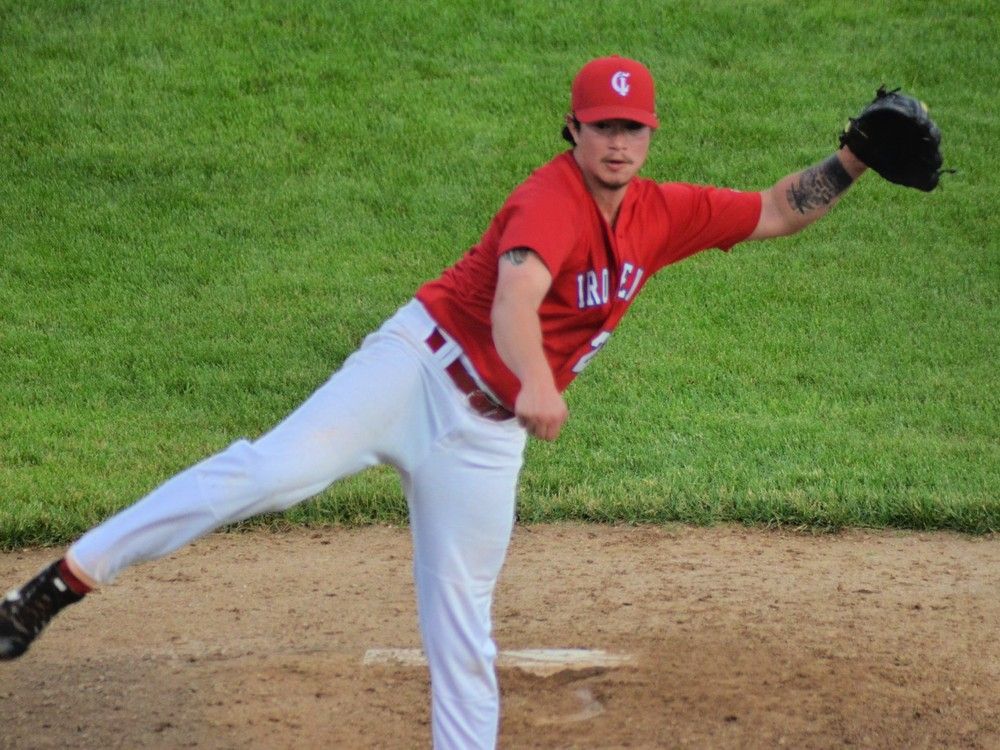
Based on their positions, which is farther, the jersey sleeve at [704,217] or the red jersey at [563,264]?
the jersey sleeve at [704,217]

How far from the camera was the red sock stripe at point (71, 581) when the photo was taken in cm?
394

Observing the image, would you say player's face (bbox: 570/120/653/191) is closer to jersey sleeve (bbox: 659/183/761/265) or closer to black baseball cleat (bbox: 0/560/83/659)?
jersey sleeve (bbox: 659/183/761/265)

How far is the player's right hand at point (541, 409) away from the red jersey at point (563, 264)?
0.36 meters

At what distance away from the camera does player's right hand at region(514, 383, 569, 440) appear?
3703 millimetres

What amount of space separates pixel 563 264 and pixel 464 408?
49 centimetres

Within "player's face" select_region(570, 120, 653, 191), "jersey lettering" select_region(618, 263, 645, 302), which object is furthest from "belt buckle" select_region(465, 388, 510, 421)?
"player's face" select_region(570, 120, 653, 191)

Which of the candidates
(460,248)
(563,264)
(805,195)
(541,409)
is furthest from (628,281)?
(460,248)

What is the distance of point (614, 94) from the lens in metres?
4.12

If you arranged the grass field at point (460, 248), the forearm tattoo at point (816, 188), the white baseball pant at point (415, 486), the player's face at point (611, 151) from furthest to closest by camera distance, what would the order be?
the grass field at point (460, 248)
the forearm tattoo at point (816, 188)
the player's face at point (611, 151)
the white baseball pant at point (415, 486)

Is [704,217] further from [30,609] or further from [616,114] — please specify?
[30,609]

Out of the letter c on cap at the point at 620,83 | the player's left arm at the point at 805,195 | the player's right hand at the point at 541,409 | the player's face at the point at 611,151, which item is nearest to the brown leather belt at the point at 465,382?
the player's right hand at the point at 541,409

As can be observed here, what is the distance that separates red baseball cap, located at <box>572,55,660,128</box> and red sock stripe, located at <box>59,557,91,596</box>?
1849 millimetres

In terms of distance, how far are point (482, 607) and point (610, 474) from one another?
3396 millimetres

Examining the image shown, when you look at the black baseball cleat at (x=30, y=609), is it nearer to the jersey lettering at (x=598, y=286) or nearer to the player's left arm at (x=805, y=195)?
the jersey lettering at (x=598, y=286)
